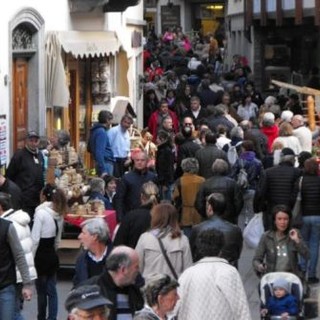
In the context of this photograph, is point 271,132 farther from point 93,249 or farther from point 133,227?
point 93,249

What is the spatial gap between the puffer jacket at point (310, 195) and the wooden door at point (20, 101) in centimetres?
542

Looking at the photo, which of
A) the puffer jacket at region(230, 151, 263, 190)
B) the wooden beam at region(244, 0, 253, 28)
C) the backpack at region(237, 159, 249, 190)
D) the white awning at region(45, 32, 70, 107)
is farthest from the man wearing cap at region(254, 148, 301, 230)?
the wooden beam at region(244, 0, 253, 28)

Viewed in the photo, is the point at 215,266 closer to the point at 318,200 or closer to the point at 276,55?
the point at 318,200

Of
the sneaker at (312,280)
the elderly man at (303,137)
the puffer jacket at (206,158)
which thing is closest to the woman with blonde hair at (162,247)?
the sneaker at (312,280)

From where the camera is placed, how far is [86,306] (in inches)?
250

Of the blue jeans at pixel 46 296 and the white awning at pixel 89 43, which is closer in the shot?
the blue jeans at pixel 46 296

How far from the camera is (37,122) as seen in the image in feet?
64.7

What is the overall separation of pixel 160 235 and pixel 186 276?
1.57 metres

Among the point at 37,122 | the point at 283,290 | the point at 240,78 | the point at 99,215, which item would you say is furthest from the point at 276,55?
the point at 283,290

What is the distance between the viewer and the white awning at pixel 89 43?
20719 millimetres

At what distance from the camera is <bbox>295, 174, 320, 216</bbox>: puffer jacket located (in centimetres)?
A: 1462

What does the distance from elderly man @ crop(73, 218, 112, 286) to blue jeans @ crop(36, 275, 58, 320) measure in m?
2.32

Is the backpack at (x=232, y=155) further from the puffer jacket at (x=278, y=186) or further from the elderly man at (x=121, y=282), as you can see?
the elderly man at (x=121, y=282)

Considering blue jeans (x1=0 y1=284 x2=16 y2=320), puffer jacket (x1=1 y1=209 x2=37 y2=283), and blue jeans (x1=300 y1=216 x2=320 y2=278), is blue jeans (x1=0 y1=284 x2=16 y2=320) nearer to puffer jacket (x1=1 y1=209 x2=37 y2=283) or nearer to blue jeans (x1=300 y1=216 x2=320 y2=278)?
puffer jacket (x1=1 y1=209 x2=37 y2=283)
